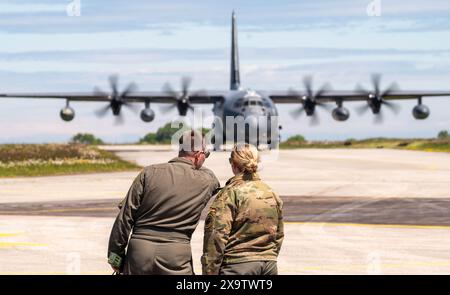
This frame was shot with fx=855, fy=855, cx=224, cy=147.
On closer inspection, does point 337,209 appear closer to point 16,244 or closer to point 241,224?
point 16,244

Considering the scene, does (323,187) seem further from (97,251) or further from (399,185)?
(97,251)

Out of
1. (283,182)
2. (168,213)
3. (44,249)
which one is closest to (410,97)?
(283,182)

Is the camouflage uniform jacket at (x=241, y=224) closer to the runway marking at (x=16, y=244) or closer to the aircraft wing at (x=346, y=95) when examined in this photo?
the runway marking at (x=16, y=244)

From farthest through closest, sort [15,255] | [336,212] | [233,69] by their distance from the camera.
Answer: [233,69]
[336,212]
[15,255]

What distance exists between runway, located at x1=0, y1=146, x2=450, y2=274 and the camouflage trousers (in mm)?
4911

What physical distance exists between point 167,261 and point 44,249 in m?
7.57

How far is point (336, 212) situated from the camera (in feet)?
67.2

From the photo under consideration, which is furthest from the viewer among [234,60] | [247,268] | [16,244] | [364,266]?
[234,60]

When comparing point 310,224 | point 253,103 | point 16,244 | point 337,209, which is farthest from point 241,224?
point 253,103

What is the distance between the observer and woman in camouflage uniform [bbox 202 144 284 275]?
6965mm

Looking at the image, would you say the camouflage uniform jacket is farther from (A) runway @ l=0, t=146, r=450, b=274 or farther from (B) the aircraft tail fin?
(B) the aircraft tail fin

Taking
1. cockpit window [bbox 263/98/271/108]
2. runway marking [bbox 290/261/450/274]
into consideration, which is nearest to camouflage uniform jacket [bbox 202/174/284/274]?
runway marking [bbox 290/261/450/274]

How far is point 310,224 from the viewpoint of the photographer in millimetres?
17969

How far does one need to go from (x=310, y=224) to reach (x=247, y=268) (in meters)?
11.1
